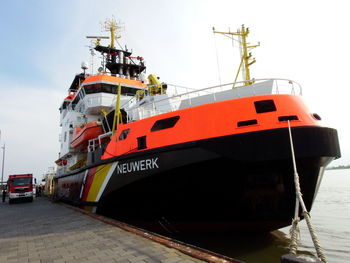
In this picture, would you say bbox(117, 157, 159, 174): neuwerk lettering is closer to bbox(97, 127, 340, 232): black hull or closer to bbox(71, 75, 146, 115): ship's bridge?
bbox(97, 127, 340, 232): black hull

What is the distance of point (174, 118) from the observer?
19.1ft

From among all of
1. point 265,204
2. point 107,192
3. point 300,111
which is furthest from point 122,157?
point 300,111

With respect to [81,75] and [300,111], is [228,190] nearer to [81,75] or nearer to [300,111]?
[300,111]

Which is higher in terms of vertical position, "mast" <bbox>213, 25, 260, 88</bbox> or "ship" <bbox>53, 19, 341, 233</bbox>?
"mast" <bbox>213, 25, 260, 88</bbox>

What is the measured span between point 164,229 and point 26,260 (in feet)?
10.2

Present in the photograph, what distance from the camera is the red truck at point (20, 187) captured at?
1792 cm

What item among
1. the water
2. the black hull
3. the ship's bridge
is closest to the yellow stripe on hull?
the black hull


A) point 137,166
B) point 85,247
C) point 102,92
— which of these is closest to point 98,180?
point 137,166

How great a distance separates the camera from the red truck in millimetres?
17922

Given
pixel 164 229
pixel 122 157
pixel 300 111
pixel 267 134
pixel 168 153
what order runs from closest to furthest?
pixel 267 134 < pixel 300 111 < pixel 168 153 < pixel 164 229 < pixel 122 157

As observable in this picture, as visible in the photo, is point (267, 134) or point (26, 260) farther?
point (267, 134)

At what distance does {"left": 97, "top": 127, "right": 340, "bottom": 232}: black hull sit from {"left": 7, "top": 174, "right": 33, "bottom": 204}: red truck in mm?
16045

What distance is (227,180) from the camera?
5.09m

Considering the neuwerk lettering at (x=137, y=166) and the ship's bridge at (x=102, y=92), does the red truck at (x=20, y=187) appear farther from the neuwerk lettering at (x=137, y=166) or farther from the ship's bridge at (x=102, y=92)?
the neuwerk lettering at (x=137, y=166)
